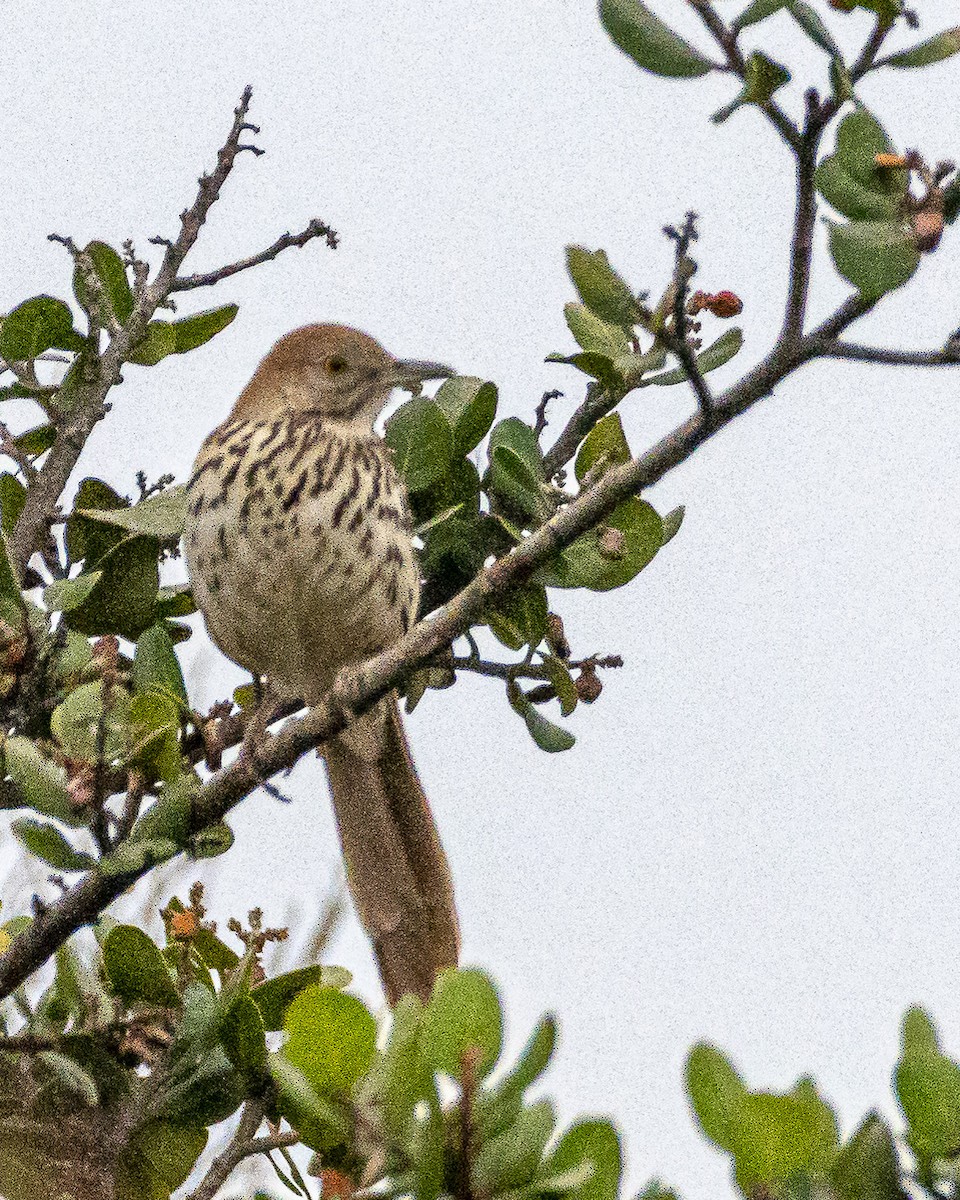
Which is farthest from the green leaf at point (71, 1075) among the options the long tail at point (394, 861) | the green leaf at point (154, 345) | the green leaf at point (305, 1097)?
the green leaf at point (154, 345)

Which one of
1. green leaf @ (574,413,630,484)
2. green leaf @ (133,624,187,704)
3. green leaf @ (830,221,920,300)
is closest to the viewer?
green leaf @ (830,221,920,300)

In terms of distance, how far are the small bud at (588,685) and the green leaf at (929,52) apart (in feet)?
5.03

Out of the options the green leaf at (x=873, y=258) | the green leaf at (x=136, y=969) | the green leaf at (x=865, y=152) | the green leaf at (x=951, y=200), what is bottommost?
the green leaf at (x=136, y=969)

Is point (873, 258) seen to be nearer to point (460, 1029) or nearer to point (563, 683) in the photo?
point (460, 1029)

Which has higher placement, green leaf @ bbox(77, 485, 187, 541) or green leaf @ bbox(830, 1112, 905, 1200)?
green leaf @ bbox(77, 485, 187, 541)

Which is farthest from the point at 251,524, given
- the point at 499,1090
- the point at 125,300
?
the point at 499,1090

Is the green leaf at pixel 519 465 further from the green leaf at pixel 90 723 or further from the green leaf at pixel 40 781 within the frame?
the green leaf at pixel 40 781

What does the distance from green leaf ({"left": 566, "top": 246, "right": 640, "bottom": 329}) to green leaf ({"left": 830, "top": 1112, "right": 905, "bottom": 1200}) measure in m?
1.13

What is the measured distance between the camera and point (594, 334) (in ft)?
11.1

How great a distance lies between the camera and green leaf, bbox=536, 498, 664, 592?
11.5 ft

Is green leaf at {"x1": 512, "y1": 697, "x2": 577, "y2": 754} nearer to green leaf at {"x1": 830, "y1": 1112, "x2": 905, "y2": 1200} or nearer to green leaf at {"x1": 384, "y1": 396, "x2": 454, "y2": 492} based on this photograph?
green leaf at {"x1": 384, "y1": 396, "x2": 454, "y2": 492}

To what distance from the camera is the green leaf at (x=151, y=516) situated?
3.84 m

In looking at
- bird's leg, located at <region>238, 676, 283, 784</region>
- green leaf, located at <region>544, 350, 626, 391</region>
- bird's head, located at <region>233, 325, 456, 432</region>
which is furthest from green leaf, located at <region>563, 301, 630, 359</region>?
bird's head, located at <region>233, 325, 456, 432</region>

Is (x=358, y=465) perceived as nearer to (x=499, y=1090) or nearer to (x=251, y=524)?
(x=251, y=524)
